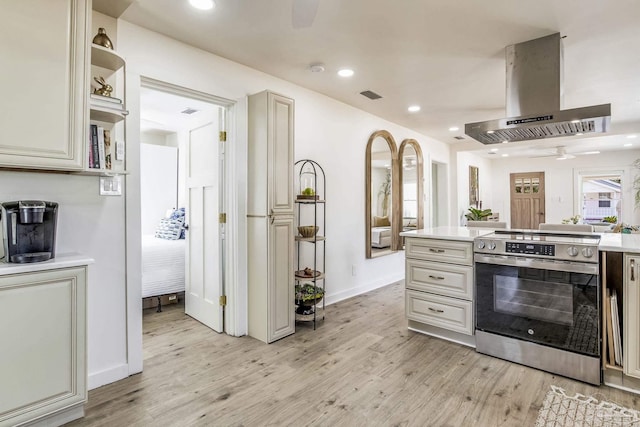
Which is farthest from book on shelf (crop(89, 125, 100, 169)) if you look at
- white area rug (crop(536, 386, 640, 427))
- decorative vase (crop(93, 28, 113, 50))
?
white area rug (crop(536, 386, 640, 427))

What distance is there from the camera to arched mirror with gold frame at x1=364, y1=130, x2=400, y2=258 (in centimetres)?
468

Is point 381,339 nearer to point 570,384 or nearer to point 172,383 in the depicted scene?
point 570,384

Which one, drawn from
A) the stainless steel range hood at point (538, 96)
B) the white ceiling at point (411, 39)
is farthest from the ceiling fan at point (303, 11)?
the stainless steel range hood at point (538, 96)

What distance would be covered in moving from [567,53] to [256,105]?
8.91 feet

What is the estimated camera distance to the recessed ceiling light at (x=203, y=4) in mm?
2094

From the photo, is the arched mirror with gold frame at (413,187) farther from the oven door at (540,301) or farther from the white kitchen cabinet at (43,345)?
the white kitchen cabinet at (43,345)

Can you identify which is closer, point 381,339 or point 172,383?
point 172,383

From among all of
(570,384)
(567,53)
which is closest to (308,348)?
(570,384)

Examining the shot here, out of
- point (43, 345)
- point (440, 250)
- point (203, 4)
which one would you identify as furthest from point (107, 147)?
point (440, 250)

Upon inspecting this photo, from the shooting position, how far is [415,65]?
3102mm

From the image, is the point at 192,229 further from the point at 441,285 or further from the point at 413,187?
the point at 413,187

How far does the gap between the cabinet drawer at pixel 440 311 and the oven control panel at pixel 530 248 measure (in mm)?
573

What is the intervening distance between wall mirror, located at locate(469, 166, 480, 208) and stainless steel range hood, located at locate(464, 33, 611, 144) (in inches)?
208

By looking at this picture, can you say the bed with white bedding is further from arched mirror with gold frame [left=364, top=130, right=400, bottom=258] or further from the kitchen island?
the kitchen island
